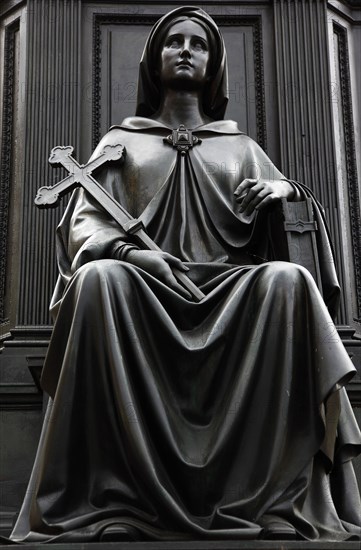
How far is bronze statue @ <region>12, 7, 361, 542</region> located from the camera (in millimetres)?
6297

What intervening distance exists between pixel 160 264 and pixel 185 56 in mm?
1715

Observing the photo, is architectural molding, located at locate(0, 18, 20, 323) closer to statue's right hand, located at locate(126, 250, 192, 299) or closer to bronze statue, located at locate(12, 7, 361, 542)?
bronze statue, located at locate(12, 7, 361, 542)

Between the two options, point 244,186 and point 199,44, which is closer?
point 244,186

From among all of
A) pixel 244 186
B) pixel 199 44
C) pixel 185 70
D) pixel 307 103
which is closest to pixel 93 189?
pixel 244 186

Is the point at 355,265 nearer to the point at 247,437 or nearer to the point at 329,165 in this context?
the point at 329,165

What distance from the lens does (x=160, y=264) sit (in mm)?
7012

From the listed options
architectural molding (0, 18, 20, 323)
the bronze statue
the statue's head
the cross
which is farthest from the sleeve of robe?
architectural molding (0, 18, 20, 323)

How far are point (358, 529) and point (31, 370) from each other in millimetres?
2258

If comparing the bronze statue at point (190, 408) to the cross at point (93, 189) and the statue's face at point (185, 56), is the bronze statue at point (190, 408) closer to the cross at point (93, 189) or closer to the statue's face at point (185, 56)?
the cross at point (93, 189)

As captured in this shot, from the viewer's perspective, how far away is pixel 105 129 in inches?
360

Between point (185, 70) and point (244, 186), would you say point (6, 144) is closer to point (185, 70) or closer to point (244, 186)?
point (185, 70)

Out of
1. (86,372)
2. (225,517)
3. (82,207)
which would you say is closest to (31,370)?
(82,207)

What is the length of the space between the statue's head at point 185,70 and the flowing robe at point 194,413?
176cm

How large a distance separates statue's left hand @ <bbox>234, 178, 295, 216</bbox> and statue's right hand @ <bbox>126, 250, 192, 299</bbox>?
562mm
